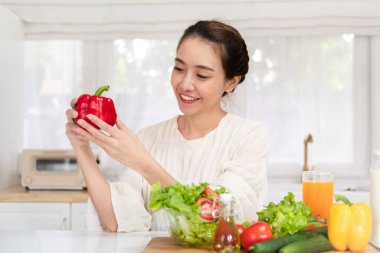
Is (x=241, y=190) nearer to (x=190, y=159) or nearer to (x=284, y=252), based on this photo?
(x=190, y=159)

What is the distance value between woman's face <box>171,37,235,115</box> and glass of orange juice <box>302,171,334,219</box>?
0.47 meters

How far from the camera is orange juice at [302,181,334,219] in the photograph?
74.8 inches

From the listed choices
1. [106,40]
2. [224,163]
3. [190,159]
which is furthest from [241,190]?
[106,40]

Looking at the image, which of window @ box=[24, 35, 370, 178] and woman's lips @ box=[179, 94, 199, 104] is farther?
window @ box=[24, 35, 370, 178]

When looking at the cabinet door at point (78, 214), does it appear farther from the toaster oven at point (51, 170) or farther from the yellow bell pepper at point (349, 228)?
the yellow bell pepper at point (349, 228)

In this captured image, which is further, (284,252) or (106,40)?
(106,40)

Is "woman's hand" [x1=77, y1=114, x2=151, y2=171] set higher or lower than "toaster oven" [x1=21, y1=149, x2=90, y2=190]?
higher

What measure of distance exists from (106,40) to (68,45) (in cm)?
28

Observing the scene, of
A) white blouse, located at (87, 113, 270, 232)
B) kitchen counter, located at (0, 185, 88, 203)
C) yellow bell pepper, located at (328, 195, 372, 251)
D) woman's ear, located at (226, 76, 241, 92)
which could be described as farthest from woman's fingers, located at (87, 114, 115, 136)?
kitchen counter, located at (0, 185, 88, 203)

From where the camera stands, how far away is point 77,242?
179cm

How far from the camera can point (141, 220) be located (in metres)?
2.09

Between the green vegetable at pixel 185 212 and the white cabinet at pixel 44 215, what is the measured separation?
6.51ft

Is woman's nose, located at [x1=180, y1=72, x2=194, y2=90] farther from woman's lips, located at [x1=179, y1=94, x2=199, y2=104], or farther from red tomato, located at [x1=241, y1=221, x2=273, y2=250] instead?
red tomato, located at [x1=241, y1=221, x2=273, y2=250]

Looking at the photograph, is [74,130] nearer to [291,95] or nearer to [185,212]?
[185,212]
